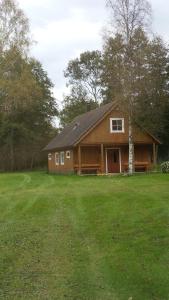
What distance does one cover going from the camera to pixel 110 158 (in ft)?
125

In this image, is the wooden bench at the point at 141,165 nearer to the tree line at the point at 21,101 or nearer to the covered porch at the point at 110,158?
the covered porch at the point at 110,158

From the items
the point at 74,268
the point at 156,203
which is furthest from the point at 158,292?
the point at 156,203

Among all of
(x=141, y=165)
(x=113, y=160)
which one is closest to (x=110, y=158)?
(x=113, y=160)

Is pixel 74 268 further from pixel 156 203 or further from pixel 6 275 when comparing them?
pixel 156 203

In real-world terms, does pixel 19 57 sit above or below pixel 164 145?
above

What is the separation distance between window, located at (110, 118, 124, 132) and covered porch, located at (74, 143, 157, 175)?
139 centimetres

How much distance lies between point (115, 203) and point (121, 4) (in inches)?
799

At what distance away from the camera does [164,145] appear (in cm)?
4356

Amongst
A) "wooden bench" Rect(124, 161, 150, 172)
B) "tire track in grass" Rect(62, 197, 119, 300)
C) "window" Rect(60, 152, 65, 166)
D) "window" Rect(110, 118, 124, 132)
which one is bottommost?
"tire track in grass" Rect(62, 197, 119, 300)

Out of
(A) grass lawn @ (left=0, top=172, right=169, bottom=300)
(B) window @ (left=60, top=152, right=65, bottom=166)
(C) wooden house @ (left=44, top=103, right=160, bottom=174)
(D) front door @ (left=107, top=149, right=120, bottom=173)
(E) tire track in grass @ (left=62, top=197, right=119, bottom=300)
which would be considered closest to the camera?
(E) tire track in grass @ (left=62, top=197, right=119, bottom=300)

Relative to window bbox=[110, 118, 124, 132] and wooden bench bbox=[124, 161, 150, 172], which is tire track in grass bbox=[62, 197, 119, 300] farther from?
wooden bench bbox=[124, 161, 150, 172]

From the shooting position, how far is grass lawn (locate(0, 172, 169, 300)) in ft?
22.8

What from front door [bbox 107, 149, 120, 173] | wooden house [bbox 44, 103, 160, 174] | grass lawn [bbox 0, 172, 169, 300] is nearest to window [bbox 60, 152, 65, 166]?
wooden house [bbox 44, 103, 160, 174]

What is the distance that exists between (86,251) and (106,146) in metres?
29.0
